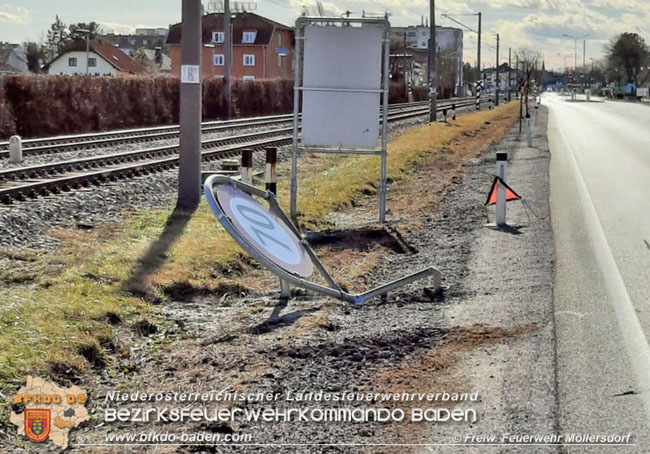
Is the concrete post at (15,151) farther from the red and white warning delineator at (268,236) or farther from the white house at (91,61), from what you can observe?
the white house at (91,61)

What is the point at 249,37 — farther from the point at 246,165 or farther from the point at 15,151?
the point at 246,165

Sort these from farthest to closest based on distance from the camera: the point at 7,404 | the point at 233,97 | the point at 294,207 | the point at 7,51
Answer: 1. the point at 7,51
2. the point at 233,97
3. the point at 294,207
4. the point at 7,404

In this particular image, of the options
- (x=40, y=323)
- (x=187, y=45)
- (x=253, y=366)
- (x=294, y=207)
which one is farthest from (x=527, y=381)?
(x=187, y=45)

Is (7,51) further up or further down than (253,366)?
further up

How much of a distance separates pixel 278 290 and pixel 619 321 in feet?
9.93

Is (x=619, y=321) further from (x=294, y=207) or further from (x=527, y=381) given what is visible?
(x=294, y=207)

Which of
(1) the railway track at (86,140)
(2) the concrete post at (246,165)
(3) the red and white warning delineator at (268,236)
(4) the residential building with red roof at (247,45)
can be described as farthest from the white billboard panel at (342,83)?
(4) the residential building with red roof at (247,45)

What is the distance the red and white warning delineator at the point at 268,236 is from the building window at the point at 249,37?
293 feet

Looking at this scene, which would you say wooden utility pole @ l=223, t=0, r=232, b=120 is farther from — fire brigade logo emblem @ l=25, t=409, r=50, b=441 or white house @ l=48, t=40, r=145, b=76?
white house @ l=48, t=40, r=145, b=76

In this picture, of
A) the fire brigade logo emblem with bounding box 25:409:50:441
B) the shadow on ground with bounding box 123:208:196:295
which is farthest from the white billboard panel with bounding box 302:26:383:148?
the fire brigade logo emblem with bounding box 25:409:50:441

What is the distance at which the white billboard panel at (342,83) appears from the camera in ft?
42.6

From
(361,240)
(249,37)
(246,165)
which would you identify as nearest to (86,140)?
(246,165)

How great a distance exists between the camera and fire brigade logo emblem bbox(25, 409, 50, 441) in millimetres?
5176

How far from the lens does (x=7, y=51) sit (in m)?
127
